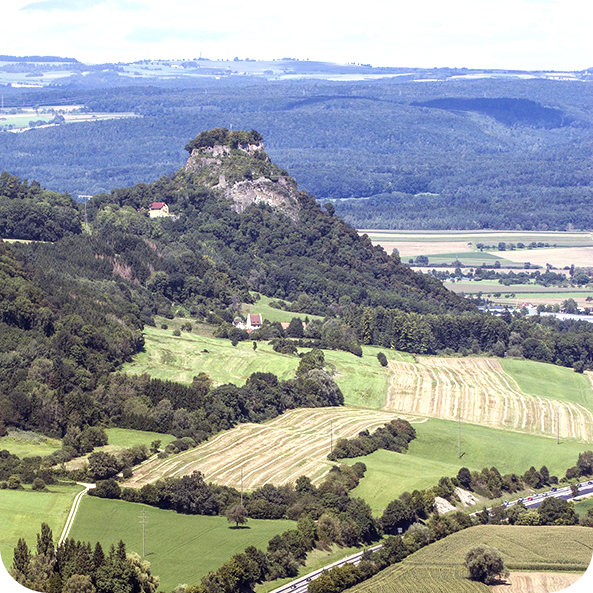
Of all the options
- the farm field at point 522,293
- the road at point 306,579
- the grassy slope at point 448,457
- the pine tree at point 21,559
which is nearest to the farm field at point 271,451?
the grassy slope at point 448,457

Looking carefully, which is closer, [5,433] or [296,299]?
[5,433]

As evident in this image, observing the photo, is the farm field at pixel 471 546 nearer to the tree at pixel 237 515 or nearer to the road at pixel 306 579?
the road at pixel 306 579

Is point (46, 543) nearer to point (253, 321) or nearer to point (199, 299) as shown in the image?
point (253, 321)

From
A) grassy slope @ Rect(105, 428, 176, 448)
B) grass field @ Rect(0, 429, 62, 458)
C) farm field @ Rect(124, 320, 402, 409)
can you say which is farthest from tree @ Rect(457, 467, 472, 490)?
grass field @ Rect(0, 429, 62, 458)

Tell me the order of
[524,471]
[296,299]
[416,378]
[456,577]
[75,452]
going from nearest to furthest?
[456,577] < [75,452] < [524,471] < [416,378] < [296,299]

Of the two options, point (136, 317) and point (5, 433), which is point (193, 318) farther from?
point (5, 433)

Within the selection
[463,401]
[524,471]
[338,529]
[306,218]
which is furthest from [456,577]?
[306,218]

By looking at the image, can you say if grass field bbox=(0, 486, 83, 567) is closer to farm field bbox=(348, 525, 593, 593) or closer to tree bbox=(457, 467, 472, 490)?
farm field bbox=(348, 525, 593, 593)

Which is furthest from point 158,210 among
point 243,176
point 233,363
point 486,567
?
point 486,567
